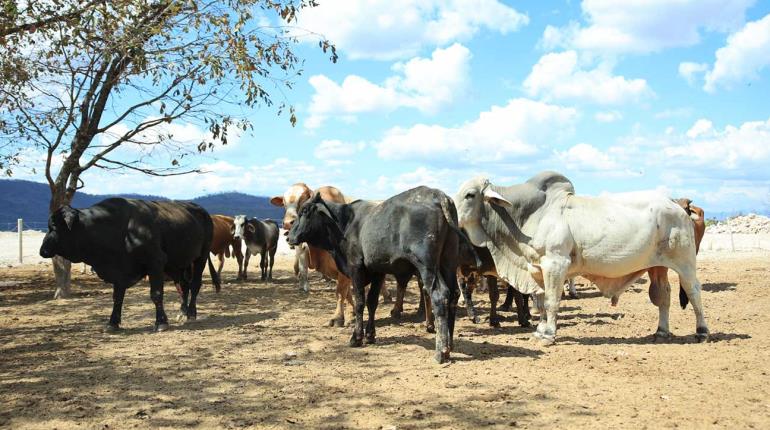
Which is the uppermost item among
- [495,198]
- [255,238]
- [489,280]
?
[495,198]

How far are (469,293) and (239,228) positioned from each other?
29.9 feet

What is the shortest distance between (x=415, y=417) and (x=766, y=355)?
484 cm

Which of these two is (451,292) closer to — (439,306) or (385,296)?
(439,306)

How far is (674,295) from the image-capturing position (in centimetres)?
1398

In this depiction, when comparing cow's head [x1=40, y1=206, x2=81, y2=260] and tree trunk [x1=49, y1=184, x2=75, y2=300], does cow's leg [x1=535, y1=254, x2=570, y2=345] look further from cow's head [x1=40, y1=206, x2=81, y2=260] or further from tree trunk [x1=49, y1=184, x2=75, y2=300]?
tree trunk [x1=49, y1=184, x2=75, y2=300]

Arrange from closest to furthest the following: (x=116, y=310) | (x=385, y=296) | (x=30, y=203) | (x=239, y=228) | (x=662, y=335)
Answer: (x=662, y=335) → (x=116, y=310) → (x=385, y=296) → (x=239, y=228) → (x=30, y=203)

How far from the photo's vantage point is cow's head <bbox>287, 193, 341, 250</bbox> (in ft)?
30.9

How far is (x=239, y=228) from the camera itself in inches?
730

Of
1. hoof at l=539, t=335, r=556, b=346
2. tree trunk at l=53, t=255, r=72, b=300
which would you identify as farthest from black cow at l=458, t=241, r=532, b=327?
tree trunk at l=53, t=255, r=72, b=300

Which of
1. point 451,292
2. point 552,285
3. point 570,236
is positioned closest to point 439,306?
point 451,292

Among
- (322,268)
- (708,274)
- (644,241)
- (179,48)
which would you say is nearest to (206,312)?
(322,268)

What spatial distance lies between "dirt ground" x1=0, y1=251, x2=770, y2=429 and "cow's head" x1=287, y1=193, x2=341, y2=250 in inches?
56.6

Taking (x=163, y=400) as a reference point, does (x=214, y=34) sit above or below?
above

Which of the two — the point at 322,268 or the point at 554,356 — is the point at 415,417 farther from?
the point at 322,268
